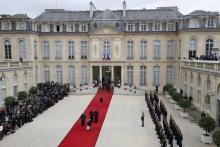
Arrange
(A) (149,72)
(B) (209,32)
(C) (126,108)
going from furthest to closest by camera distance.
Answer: (A) (149,72), (B) (209,32), (C) (126,108)

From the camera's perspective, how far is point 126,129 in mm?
28734

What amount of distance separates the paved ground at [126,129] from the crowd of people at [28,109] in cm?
778

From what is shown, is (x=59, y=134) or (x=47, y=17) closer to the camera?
(x=59, y=134)

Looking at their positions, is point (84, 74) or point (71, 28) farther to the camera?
point (84, 74)

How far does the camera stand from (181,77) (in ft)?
164

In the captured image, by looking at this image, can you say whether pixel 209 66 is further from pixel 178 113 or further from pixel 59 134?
pixel 59 134

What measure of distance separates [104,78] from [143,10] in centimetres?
1429

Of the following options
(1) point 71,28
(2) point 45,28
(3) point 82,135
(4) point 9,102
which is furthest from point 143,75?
(3) point 82,135

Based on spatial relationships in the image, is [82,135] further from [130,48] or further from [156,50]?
[156,50]

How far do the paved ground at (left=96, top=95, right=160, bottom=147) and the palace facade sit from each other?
1415 centimetres

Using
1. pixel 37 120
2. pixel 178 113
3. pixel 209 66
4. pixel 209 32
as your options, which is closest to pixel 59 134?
pixel 37 120

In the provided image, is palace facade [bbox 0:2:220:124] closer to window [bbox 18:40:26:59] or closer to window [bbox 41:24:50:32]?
window [bbox 41:24:50:32]

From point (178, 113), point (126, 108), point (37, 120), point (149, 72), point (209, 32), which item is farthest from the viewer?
point (149, 72)

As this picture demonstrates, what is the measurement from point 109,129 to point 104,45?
27.5 m
